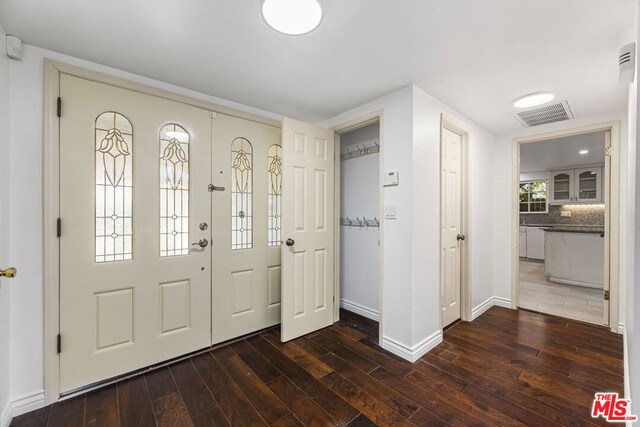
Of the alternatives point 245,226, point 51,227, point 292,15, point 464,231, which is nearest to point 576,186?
point 464,231

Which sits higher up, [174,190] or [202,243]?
[174,190]

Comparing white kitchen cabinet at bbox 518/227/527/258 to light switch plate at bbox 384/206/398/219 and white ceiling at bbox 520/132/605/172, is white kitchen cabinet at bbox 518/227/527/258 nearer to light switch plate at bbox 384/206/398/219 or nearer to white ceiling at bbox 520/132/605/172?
white ceiling at bbox 520/132/605/172

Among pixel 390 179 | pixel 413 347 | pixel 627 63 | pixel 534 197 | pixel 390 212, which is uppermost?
pixel 627 63

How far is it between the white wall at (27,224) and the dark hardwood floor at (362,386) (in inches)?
11.6

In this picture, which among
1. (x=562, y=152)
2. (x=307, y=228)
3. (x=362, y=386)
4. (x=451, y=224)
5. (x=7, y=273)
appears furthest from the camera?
→ (x=562, y=152)

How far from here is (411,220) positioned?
223 centimetres

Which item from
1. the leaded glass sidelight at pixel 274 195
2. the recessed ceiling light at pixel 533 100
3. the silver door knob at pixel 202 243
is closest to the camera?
the silver door knob at pixel 202 243

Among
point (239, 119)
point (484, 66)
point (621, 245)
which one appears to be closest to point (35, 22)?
point (239, 119)

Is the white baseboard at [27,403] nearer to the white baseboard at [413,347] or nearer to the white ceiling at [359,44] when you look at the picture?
the white ceiling at [359,44]

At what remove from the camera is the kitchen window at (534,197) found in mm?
6676

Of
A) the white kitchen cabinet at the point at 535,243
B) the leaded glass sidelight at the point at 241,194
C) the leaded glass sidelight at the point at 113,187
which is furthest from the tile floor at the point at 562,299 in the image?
the leaded glass sidelight at the point at 113,187

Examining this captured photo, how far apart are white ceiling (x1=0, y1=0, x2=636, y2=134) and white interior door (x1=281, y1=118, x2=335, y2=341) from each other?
0.50 m

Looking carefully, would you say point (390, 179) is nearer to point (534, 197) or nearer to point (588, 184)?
point (588, 184)

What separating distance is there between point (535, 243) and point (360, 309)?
6.06 meters
